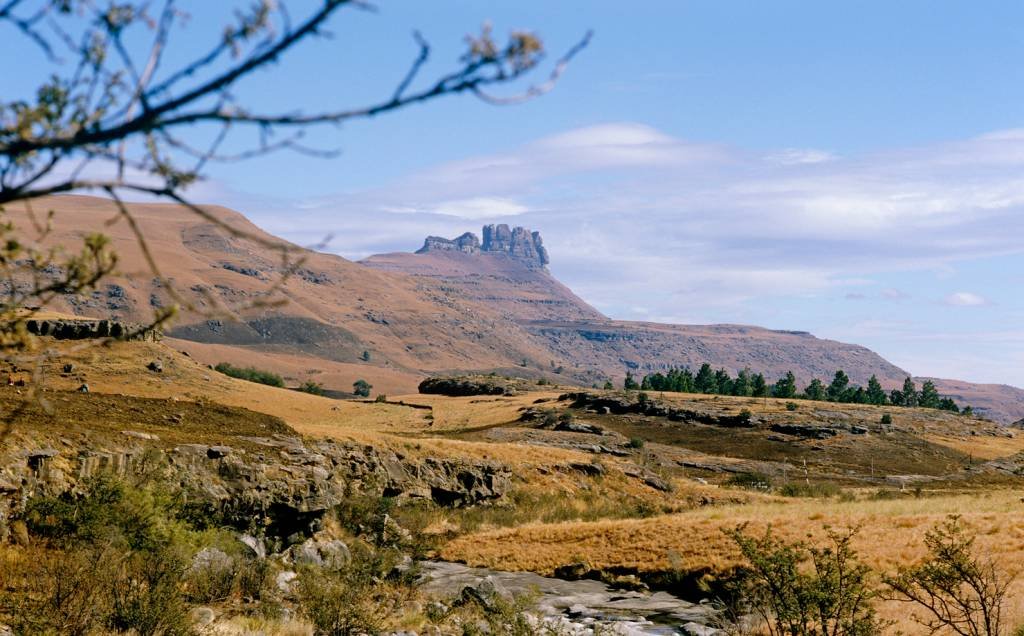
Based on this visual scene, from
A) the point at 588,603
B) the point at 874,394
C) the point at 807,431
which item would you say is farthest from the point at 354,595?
the point at 874,394

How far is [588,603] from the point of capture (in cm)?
2159

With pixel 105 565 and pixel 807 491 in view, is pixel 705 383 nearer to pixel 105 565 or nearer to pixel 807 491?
pixel 807 491

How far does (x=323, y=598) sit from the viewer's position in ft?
49.6

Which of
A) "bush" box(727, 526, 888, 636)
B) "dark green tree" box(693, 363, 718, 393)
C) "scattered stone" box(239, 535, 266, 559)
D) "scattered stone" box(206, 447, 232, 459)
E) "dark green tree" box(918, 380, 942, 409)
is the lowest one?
"scattered stone" box(239, 535, 266, 559)

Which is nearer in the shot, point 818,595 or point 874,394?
point 818,595

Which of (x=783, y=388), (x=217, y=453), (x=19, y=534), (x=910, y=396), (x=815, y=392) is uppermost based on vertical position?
(x=910, y=396)

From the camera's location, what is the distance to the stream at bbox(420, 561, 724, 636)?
61.5ft

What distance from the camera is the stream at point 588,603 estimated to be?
18734 mm

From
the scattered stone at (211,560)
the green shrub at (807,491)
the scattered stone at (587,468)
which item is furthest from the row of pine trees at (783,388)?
the scattered stone at (211,560)

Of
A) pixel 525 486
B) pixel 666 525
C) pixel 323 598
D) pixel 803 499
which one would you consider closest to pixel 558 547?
pixel 666 525

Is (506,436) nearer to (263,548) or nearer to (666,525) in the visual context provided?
(666,525)

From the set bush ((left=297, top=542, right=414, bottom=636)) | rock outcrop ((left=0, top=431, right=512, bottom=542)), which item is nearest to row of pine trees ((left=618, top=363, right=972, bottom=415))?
rock outcrop ((left=0, top=431, right=512, bottom=542))

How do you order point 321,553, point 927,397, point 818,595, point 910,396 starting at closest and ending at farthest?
point 818,595
point 321,553
point 927,397
point 910,396

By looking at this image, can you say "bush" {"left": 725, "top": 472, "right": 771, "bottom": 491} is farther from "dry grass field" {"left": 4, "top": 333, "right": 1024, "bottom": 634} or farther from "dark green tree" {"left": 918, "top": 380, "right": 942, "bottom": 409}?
"dark green tree" {"left": 918, "top": 380, "right": 942, "bottom": 409}
